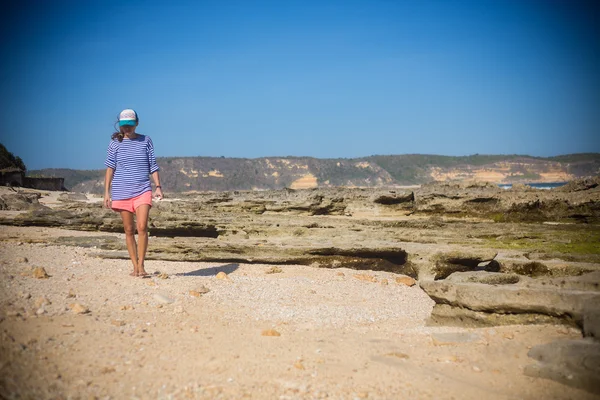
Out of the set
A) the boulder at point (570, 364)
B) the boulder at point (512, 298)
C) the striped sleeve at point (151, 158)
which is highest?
the striped sleeve at point (151, 158)

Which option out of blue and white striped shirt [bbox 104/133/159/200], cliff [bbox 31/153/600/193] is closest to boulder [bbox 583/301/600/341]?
blue and white striped shirt [bbox 104/133/159/200]

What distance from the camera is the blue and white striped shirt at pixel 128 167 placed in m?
6.01

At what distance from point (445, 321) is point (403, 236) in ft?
13.6

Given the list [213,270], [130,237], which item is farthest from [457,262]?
[130,237]

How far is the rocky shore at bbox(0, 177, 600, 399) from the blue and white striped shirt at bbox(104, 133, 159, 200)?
1.05 meters

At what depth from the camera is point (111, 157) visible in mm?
6055

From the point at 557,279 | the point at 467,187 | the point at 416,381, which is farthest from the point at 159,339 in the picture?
the point at 467,187

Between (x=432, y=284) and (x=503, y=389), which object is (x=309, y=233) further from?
(x=503, y=389)

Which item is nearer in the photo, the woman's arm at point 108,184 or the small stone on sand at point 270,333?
the small stone on sand at point 270,333

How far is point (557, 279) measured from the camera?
14.9 feet

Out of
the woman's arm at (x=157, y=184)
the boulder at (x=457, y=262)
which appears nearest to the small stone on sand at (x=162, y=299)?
the woman's arm at (x=157, y=184)

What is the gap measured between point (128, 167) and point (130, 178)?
0.14 metres

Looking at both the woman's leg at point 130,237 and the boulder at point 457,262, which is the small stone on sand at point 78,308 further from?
the boulder at point 457,262

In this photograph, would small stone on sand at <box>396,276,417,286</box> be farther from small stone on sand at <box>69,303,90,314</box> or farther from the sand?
small stone on sand at <box>69,303,90,314</box>
